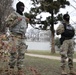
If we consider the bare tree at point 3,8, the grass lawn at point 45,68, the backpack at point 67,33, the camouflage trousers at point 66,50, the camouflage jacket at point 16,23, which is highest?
the bare tree at point 3,8

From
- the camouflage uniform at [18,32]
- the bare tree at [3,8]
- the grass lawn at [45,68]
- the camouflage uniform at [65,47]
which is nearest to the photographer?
the camouflage uniform at [18,32]

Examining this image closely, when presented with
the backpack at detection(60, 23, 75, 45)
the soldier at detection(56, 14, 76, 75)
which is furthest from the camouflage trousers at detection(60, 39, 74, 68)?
the backpack at detection(60, 23, 75, 45)

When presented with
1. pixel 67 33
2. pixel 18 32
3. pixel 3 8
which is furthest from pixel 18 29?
pixel 3 8

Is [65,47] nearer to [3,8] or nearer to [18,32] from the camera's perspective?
[18,32]

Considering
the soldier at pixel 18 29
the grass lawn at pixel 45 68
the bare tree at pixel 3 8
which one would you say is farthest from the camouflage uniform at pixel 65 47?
the bare tree at pixel 3 8

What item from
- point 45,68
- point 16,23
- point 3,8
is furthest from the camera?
point 3,8

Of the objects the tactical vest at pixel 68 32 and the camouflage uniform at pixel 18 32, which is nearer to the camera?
the camouflage uniform at pixel 18 32

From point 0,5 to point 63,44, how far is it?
5265 millimetres

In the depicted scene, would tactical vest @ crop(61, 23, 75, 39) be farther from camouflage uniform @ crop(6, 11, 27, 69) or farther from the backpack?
camouflage uniform @ crop(6, 11, 27, 69)

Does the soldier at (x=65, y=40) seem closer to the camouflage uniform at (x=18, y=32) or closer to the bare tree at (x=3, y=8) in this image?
the camouflage uniform at (x=18, y=32)

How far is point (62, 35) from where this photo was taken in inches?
342

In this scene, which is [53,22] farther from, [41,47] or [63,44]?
[41,47]

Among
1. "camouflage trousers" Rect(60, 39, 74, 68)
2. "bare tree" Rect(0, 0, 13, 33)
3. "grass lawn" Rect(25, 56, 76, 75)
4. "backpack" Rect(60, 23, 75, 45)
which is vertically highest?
"bare tree" Rect(0, 0, 13, 33)

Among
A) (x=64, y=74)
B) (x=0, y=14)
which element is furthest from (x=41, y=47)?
(x=64, y=74)
